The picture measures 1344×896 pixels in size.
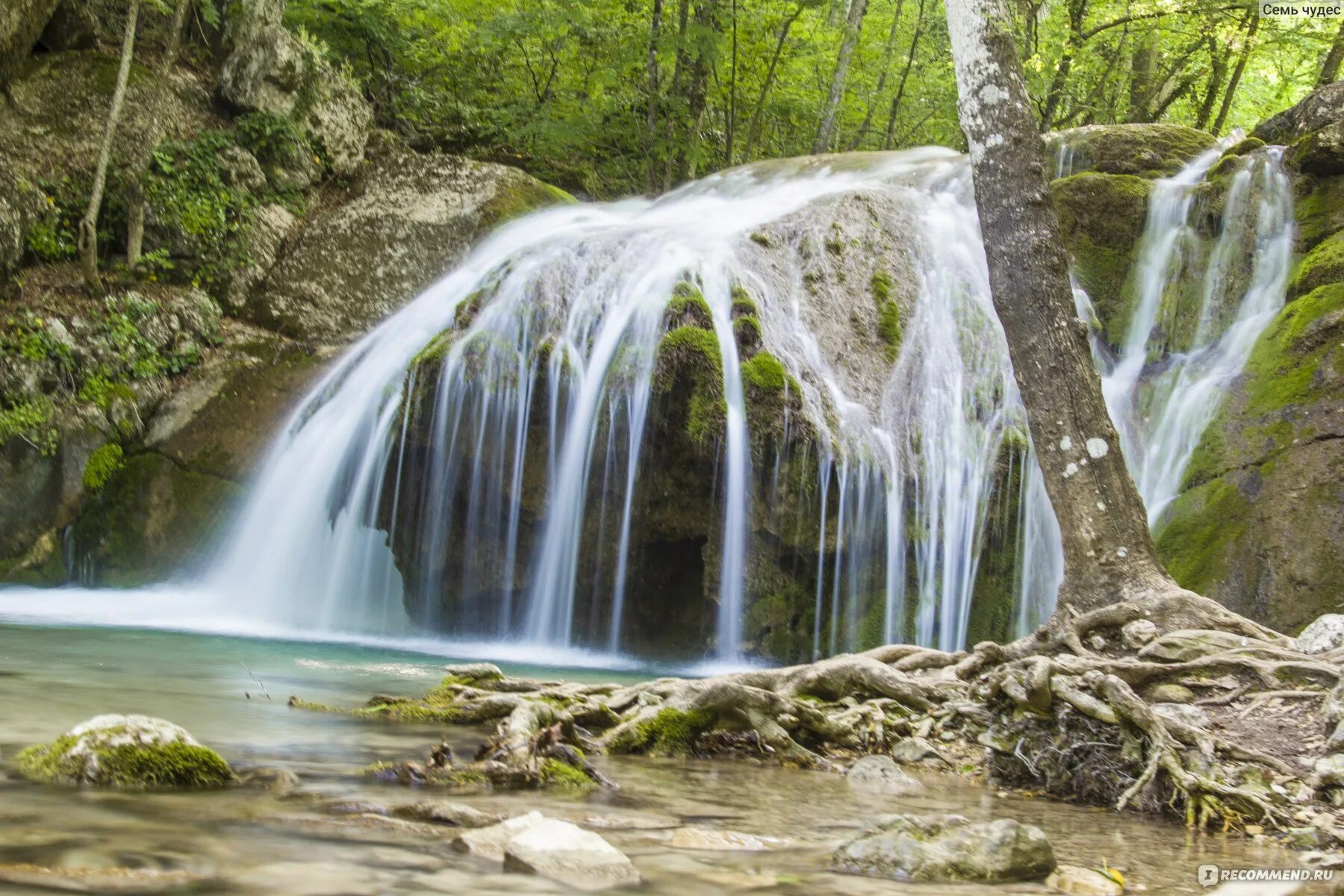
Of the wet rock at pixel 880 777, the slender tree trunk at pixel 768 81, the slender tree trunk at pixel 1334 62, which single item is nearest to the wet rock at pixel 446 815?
the wet rock at pixel 880 777

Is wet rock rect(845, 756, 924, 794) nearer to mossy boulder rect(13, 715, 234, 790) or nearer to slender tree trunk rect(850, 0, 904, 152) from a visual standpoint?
mossy boulder rect(13, 715, 234, 790)

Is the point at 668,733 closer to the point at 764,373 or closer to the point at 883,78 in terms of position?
the point at 764,373

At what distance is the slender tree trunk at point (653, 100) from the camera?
55.6 feet

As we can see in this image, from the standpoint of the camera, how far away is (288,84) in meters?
15.8

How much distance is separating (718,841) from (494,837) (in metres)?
0.68

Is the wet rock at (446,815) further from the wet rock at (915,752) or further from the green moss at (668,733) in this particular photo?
the wet rock at (915,752)

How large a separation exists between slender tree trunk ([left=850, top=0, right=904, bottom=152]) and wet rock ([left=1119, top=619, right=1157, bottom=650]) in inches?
682

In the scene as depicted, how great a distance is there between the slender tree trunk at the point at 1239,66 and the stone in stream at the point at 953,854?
56.5 feet

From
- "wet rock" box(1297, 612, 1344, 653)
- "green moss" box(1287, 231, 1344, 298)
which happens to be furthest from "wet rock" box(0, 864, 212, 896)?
"green moss" box(1287, 231, 1344, 298)

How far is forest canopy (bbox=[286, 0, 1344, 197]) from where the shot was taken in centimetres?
1698

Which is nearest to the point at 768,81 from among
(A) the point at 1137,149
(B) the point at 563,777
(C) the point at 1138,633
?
(A) the point at 1137,149

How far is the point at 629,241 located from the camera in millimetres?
11883

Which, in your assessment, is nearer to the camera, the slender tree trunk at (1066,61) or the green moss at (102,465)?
the green moss at (102,465)

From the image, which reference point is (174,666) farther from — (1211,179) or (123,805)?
(1211,179)
